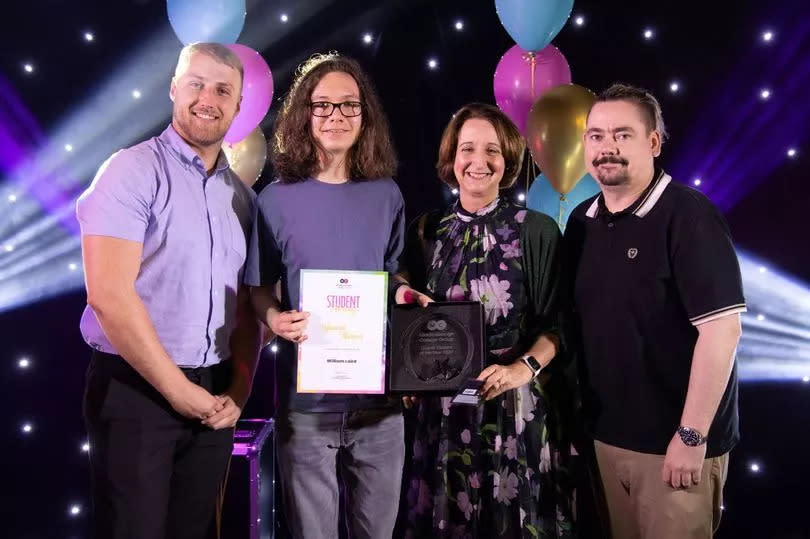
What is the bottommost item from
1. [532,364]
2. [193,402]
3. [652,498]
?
[652,498]

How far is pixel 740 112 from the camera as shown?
3383mm

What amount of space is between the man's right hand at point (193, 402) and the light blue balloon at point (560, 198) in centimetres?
180

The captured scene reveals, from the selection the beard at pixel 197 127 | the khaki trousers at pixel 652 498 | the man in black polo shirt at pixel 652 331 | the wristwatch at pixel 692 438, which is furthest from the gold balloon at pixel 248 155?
the wristwatch at pixel 692 438

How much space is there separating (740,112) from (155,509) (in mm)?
3313

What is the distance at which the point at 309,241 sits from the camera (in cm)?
196

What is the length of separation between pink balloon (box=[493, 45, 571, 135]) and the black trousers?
196cm

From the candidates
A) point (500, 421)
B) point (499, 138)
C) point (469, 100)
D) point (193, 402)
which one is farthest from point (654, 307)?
point (469, 100)

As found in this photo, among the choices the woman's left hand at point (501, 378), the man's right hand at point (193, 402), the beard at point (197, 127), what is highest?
the beard at point (197, 127)

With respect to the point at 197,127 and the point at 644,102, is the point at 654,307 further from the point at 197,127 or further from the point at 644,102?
the point at 197,127

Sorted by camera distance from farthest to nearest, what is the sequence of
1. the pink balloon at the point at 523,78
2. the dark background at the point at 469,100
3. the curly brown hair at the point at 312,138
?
1. the dark background at the point at 469,100
2. the pink balloon at the point at 523,78
3. the curly brown hair at the point at 312,138

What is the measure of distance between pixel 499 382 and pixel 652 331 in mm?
495

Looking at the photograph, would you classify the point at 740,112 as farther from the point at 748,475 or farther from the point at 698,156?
the point at 748,475

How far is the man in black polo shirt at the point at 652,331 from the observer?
179 cm

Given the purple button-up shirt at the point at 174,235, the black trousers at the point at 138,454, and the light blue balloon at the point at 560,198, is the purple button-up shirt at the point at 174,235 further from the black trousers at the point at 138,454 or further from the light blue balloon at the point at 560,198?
the light blue balloon at the point at 560,198
